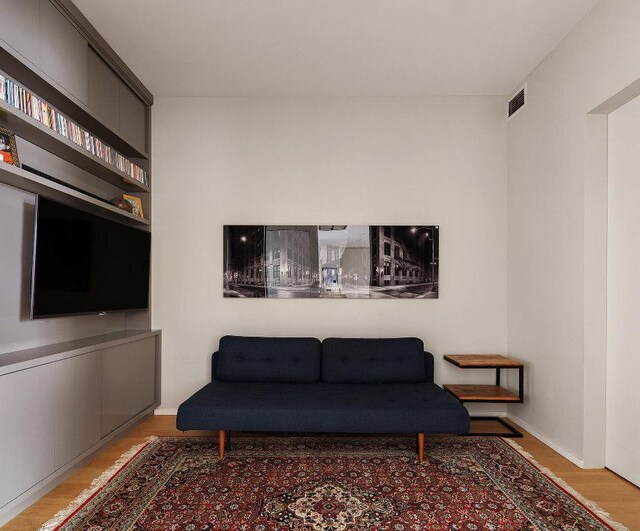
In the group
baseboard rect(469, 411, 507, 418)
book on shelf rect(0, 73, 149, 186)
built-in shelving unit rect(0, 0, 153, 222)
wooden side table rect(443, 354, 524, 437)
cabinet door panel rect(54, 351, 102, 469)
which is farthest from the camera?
baseboard rect(469, 411, 507, 418)

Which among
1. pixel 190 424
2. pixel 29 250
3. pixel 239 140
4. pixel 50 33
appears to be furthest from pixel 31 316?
pixel 239 140

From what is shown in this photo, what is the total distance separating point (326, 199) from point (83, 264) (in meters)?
2.10

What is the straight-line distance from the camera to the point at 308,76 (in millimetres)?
3750

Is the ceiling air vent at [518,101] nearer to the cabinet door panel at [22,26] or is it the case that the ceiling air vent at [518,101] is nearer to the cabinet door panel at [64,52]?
the cabinet door panel at [64,52]

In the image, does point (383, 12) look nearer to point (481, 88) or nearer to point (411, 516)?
point (481, 88)

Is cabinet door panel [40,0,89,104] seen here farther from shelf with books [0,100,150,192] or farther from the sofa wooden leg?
the sofa wooden leg

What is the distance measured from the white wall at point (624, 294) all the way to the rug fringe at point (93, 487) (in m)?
3.17

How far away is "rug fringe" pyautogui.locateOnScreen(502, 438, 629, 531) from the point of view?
2185mm

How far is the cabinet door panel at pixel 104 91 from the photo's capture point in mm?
3180

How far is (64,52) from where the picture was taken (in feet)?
9.23

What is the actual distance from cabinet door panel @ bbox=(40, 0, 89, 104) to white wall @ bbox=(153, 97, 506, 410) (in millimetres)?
1132

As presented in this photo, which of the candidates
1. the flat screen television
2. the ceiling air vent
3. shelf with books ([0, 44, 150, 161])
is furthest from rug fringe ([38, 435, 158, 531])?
the ceiling air vent

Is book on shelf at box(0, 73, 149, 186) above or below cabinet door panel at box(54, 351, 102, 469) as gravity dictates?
above

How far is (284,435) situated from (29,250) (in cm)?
222
